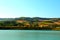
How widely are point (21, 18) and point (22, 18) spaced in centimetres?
44

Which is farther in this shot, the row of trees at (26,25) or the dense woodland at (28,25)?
the row of trees at (26,25)

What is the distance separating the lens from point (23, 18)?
66188 mm

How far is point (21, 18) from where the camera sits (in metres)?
65.8

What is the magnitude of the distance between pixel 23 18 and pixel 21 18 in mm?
855

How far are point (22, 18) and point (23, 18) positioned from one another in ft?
1.36

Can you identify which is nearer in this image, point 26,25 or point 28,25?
point 26,25

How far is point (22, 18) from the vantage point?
217 ft

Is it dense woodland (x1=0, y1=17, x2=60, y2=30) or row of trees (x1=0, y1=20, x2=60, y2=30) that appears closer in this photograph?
dense woodland (x1=0, y1=17, x2=60, y2=30)
